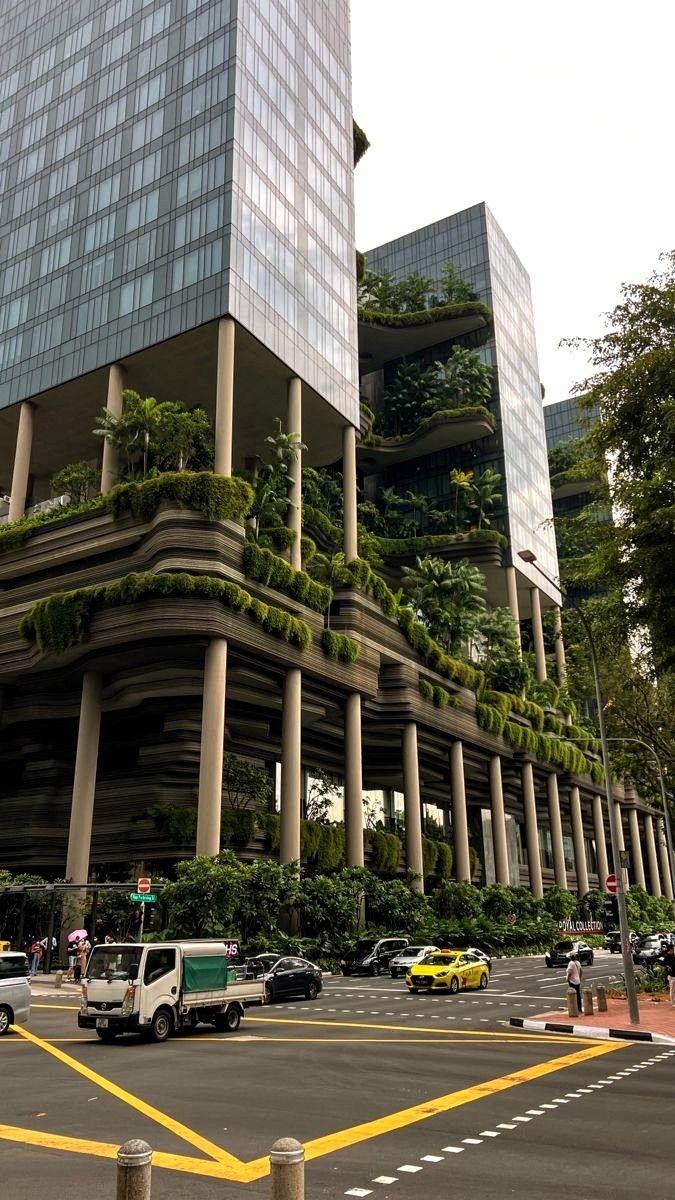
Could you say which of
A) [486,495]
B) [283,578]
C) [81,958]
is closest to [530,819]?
[486,495]

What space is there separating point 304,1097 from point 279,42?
59.6 m

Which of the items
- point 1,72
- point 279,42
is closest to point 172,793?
point 279,42

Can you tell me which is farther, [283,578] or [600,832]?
[600,832]

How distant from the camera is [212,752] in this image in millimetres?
38094

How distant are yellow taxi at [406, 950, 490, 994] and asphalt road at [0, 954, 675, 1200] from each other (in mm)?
11035

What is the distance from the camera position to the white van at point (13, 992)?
64.8 ft

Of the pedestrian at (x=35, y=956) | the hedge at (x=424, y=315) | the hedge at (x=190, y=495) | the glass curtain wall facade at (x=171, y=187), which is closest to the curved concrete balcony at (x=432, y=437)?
the hedge at (x=424, y=315)

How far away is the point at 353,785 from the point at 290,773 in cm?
698

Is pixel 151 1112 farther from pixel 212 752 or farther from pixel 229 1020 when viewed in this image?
pixel 212 752

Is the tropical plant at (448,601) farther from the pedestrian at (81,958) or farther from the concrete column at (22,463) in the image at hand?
the pedestrian at (81,958)

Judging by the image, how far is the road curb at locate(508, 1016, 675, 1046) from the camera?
1867 cm

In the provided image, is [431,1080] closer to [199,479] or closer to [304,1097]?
[304,1097]

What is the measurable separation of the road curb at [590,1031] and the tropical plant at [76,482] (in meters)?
38.4

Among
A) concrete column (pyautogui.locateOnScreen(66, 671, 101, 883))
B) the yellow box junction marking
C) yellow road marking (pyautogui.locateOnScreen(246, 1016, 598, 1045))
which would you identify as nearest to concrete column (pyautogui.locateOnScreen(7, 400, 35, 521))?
concrete column (pyautogui.locateOnScreen(66, 671, 101, 883))
